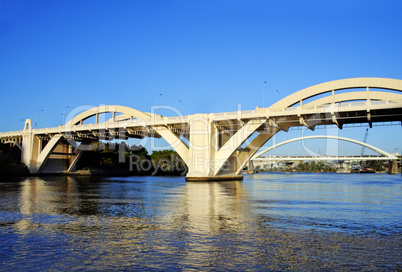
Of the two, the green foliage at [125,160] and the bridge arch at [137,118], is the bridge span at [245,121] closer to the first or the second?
the bridge arch at [137,118]

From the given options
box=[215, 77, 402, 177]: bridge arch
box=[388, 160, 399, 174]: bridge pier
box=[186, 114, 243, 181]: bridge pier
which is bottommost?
box=[388, 160, 399, 174]: bridge pier

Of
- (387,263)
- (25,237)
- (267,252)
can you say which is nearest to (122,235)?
(25,237)

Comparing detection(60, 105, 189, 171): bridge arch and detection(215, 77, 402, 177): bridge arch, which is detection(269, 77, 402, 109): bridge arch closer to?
detection(215, 77, 402, 177): bridge arch

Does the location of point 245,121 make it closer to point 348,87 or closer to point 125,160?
point 348,87

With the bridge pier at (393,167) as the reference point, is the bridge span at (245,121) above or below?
above

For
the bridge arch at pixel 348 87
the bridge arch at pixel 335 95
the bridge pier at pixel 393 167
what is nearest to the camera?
the bridge arch at pixel 348 87

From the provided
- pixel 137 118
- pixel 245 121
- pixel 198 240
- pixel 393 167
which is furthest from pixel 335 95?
pixel 393 167

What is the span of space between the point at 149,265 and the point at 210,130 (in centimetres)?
4266

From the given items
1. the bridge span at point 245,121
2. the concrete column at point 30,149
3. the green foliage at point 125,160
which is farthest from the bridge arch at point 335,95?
the concrete column at point 30,149

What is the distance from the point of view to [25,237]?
1162cm

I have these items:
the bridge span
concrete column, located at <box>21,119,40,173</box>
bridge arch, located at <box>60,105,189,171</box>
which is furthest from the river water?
concrete column, located at <box>21,119,40,173</box>

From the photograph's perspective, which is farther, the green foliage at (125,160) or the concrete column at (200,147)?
the green foliage at (125,160)

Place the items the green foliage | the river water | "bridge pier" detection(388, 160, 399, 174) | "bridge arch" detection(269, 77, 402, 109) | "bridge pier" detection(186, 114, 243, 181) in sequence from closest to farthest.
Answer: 1. the river water
2. "bridge arch" detection(269, 77, 402, 109)
3. "bridge pier" detection(186, 114, 243, 181)
4. the green foliage
5. "bridge pier" detection(388, 160, 399, 174)

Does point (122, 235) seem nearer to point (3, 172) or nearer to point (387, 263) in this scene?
point (387, 263)
